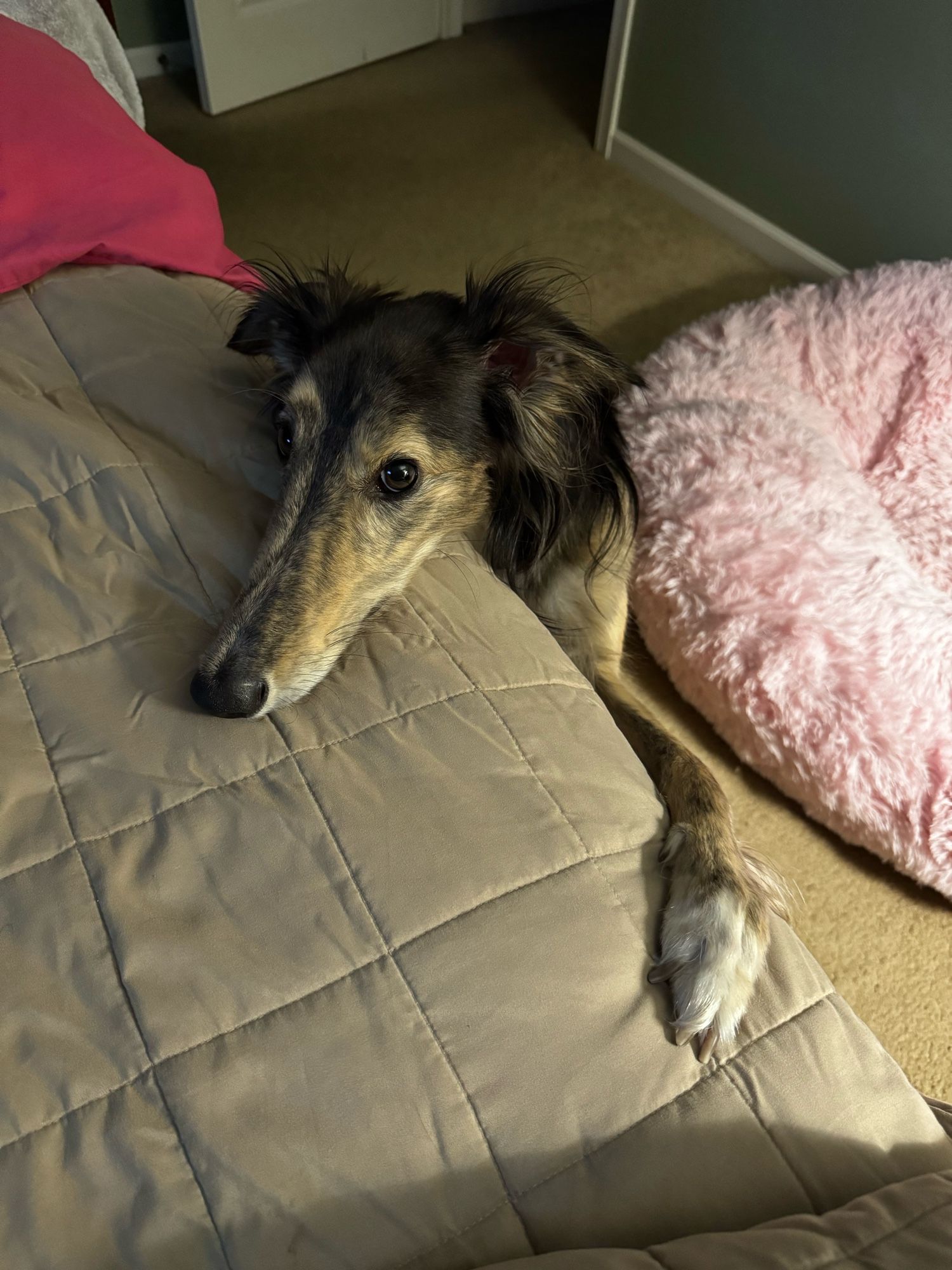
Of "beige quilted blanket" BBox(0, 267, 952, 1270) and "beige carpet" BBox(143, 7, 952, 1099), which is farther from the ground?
"beige quilted blanket" BBox(0, 267, 952, 1270)

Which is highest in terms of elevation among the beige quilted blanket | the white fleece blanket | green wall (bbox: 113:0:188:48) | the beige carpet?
the white fleece blanket

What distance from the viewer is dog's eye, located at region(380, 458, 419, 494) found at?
1.47 metres

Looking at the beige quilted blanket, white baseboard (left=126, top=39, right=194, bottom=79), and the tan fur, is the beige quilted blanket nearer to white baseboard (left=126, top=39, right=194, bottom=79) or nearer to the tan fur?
the tan fur

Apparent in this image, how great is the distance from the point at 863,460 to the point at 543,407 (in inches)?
47.9

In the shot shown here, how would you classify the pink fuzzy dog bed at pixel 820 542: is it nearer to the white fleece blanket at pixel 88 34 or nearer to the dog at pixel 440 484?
the dog at pixel 440 484

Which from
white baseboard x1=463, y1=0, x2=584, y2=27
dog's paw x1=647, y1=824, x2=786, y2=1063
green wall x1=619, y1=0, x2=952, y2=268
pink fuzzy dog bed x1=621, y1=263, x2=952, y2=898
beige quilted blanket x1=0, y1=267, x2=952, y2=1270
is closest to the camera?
beige quilted blanket x1=0, y1=267, x2=952, y2=1270

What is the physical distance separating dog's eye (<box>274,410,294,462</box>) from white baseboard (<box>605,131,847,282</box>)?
92.2 inches

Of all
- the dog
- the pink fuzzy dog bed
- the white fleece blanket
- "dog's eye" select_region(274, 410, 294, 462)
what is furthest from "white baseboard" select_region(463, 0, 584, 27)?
"dog's eye" select_region(274, 410, 294, 462)

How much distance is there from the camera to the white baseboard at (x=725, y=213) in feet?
10.9

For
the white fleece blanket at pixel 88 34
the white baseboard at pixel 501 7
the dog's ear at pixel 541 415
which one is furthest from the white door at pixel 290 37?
the dog's ear at pixel 541 415

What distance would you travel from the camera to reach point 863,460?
7.80ft

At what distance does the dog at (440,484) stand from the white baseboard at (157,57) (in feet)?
10.5

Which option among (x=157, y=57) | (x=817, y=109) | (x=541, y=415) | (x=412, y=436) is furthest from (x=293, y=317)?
(x=157, y=57)

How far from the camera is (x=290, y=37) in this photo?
4062 millimetres
